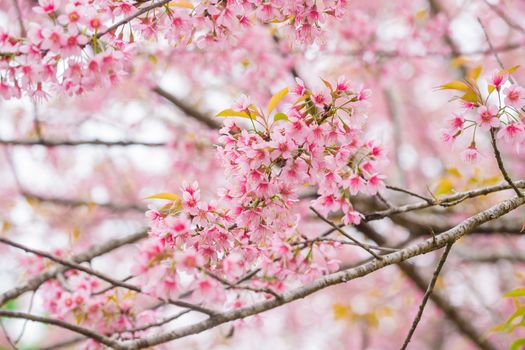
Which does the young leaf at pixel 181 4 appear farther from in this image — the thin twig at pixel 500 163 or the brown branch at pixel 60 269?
the brown branch at pixel 60 269

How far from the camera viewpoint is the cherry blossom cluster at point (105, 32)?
5.02 feet

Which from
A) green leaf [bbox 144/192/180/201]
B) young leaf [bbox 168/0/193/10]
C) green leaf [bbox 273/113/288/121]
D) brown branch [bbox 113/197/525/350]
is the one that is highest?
young leaf [bbox 168/0/193/10]

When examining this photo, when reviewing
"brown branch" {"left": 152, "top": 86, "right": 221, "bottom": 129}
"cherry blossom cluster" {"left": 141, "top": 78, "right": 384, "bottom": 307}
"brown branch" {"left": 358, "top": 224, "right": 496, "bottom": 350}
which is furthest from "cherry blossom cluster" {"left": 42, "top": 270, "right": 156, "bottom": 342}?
"brown branch" {"left": 152, "top": 86, "right": 221, "bottom": 129}

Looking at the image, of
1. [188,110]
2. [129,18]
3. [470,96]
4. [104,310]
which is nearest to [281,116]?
[129,18]

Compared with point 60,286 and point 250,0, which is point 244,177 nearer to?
point 250,0

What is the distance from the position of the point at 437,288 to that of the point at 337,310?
86 cm

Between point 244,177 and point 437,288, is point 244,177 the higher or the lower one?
the lower one

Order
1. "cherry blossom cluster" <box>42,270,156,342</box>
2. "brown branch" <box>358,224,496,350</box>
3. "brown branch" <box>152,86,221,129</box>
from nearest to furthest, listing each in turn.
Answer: "cherry blossom cluster" <box>42,270,156,342</box>, "brown branch" <box>358,224,496,350</box>, "brown branch" <box>152,86,221,129</box>

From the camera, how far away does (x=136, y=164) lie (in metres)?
9.95

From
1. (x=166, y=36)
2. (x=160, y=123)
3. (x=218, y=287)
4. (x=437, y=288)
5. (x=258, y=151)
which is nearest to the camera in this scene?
(x=258, y=151)

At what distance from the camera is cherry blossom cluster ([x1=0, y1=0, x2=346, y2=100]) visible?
153cm

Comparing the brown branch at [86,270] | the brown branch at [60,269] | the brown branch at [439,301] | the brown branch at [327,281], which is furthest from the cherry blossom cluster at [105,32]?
the brown branch at [439,301]

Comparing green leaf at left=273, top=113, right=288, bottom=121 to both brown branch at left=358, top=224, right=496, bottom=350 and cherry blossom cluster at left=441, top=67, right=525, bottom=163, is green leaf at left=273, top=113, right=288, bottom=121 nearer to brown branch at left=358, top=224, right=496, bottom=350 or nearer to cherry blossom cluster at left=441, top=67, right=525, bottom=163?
cherry blossom cluster at left=441, top=67, right=525, bottom=163

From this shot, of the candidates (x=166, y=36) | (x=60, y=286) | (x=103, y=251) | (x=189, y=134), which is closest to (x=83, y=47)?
(x=166, y=36)
